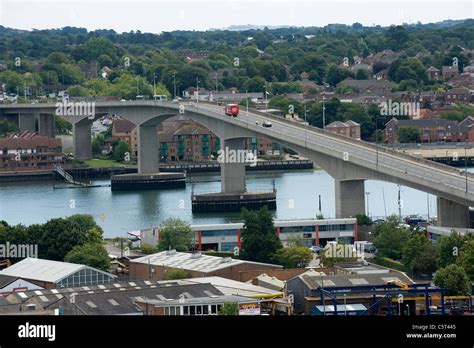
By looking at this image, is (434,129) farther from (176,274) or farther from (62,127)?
(176,274)

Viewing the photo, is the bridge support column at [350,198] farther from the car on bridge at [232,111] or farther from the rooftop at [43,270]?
the rooftop at [43,270]

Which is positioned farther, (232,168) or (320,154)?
(232,168)

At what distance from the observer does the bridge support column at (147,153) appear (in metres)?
24.3

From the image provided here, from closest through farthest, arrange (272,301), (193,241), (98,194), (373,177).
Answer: (272,301) → (193,241) → (373,177) → (98,194)

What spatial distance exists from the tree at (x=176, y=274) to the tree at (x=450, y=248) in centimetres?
191

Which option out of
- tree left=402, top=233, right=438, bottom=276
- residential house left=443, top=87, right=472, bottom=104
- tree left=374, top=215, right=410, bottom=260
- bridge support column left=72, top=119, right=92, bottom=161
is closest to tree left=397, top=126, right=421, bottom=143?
residential house left=443, top=87, right=472, bottom=104

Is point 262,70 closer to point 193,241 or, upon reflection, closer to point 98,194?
point 98,194

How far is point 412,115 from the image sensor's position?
102 feet

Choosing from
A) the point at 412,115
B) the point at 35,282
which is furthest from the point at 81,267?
the point at 412,115

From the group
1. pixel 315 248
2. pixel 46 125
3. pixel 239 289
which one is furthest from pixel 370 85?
pixel 239 289

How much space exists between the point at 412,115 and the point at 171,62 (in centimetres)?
1149

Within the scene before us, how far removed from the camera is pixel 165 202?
20594 mm

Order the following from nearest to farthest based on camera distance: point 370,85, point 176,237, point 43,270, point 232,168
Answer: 1. point 43,270
2. point 176,237
3. point 232,168
4. point 370,85

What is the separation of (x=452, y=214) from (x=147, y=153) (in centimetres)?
1218
